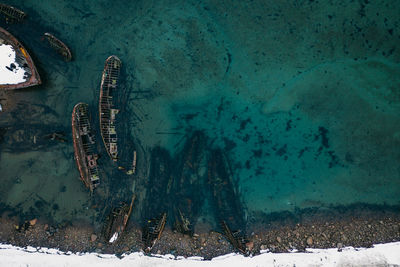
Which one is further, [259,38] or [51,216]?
[51,216]

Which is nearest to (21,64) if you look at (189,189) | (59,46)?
(59,46)

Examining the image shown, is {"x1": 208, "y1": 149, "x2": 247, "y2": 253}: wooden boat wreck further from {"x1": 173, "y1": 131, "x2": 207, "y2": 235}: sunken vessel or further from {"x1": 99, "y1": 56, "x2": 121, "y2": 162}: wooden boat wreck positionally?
{"x1": 99, "y1": 56, "x2": 121, "y2": 162}: wooden boat wreck

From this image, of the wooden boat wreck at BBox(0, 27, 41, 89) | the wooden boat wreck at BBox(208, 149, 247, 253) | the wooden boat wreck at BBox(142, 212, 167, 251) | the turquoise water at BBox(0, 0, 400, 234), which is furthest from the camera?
the wooden boat wreck at BBox(208, 149, 247, 253)

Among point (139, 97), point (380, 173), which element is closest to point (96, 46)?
point (139, 97)

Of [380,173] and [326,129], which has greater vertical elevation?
[326,129]

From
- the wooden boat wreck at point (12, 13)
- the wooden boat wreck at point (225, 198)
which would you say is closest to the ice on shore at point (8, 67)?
the wooden boat wreck at point (12, 13)

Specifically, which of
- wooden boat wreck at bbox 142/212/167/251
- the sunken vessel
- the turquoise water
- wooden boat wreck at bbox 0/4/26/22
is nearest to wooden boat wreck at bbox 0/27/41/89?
the turquoise water

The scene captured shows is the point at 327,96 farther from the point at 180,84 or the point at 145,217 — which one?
the point at 145,217
